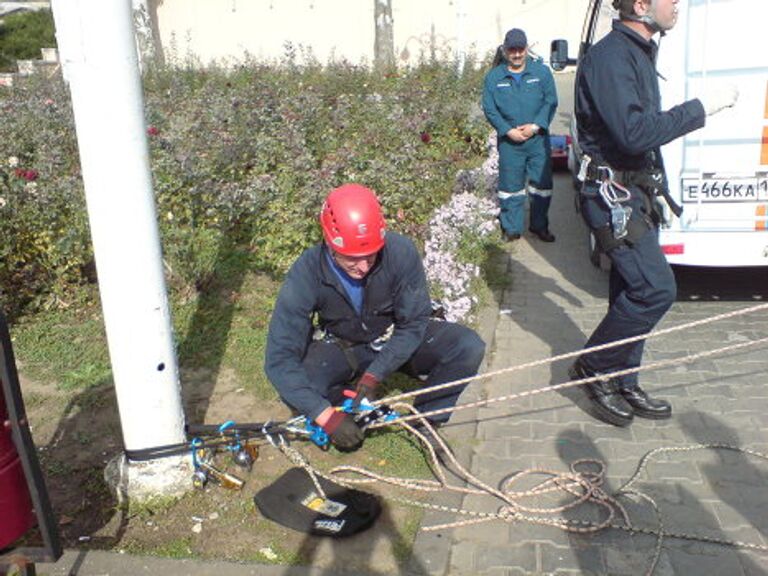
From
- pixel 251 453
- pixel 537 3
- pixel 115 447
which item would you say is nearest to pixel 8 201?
pixel 115 447

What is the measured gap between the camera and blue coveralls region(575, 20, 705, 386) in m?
4.10

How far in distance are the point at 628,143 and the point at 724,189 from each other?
5.99ft

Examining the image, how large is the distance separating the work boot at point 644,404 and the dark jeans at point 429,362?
0.95 m

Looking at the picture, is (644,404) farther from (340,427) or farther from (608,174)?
(340,427)

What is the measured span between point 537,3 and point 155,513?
21.0m

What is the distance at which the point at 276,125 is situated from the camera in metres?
9.48

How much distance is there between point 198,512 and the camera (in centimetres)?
383

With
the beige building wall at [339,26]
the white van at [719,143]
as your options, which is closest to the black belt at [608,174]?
the white van at [719,143]

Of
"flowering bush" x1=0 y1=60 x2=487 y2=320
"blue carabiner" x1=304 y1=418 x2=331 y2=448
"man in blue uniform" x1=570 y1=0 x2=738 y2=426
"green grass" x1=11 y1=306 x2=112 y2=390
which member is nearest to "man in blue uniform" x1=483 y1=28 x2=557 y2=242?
"flowering bush" x1=0 y1=60 x2=487 y2=320

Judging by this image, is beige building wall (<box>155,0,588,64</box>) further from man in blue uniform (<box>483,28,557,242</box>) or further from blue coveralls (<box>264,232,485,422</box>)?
blue coveralls (<box>264,232,485,422</box>)

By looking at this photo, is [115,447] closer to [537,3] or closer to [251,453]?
[251,453]

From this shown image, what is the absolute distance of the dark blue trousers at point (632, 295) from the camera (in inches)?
168

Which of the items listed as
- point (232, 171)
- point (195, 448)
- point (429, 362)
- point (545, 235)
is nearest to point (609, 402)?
point (429, 362)

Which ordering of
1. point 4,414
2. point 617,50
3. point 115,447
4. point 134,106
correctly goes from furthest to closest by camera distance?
1. point 115,447
2. point 617,50
3. point 134,106
4. point 4,414
